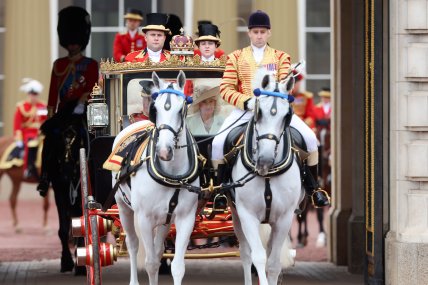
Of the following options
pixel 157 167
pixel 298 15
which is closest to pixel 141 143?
pixel 157 167

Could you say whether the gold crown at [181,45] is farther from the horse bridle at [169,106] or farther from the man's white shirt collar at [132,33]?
the man's white shirt collar at [132,33]

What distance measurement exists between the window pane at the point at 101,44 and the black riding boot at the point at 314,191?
15412 millimetres

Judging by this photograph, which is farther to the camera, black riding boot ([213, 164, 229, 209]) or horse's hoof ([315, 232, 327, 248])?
horse's hoof ([315, 232, 327, 248])

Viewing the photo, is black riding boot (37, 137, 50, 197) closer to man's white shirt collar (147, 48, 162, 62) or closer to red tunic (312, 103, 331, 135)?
man's white shirt collar (147, 48, 162, 62)

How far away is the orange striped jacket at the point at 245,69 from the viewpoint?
13367mm

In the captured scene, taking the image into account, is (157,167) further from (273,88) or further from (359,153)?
(359,153)

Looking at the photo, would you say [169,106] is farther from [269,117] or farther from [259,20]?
[259,20]

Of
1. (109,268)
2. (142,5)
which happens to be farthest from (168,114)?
(142,5)

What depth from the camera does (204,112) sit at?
14734mm

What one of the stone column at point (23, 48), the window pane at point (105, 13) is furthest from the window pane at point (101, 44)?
the stone column at point (23, 48)

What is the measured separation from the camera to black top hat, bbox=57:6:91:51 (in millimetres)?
17594

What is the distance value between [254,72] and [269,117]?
1033 millimetres

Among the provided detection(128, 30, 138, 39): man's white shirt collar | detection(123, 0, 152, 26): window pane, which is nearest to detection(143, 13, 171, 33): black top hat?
detection(128, 30, 138, 39): man's white shirt collar

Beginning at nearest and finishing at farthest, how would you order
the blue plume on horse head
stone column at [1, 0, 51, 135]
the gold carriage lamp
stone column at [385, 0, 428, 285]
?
the blue plume on horse head < the gold carriage lamp < stone column at [385, 0, 428, 285] < stone column at [1, 0, 51, 135]
